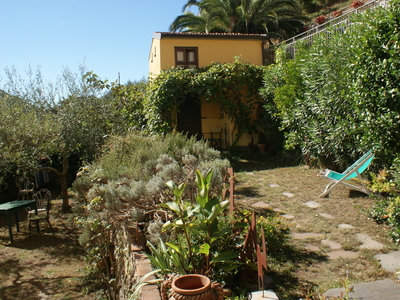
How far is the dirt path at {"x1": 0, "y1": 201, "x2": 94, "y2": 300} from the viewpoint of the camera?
5.47 meters

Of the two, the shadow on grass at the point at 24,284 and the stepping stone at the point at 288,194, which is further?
the stepping stone at the point at 288,194

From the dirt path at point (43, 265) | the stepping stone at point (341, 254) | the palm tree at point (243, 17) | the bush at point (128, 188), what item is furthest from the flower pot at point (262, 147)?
the stepping stone at point (341, 254)

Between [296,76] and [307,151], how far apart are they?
197cm

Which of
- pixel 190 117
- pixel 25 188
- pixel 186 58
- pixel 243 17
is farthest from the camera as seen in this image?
pixel 243 17

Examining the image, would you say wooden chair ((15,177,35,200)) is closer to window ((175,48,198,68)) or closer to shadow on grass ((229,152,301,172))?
shadow on grass ((229,152,301,172))

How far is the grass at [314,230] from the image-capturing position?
3084mm

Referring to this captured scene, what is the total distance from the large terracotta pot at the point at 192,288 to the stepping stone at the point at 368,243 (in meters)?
2.18

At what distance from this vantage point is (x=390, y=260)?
3441mm

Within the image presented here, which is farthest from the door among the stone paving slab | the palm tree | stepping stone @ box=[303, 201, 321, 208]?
the stone paving slab

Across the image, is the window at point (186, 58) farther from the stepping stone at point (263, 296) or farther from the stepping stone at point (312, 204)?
the stepping stone at point (263, 296)

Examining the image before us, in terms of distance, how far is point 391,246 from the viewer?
3795 mm

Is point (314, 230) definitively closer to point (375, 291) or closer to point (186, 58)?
point (375, 291)

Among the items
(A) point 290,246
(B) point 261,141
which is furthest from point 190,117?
(A) point 290,246

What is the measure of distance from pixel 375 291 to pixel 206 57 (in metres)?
11.8
